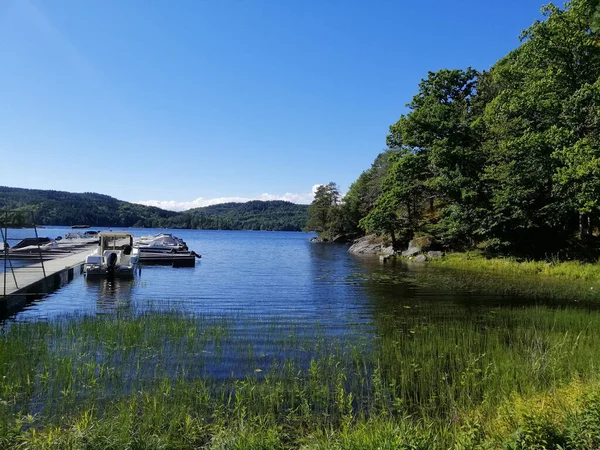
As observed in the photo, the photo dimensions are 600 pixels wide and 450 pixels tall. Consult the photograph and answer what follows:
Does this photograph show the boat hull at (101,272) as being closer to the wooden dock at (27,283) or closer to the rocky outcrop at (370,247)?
the wooden dock at (27,283)

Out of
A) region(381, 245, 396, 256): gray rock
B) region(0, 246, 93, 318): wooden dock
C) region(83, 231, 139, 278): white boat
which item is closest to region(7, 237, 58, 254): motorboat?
region(0, 246, 93, 318): wooden dock

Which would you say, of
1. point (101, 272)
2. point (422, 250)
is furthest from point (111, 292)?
point (422, 250)

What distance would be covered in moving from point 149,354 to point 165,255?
29.1m

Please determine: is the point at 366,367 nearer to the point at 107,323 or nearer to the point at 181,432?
the point at 181,432

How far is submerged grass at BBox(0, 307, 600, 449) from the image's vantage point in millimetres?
4918

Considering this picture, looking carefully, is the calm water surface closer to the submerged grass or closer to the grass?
the submerged grass

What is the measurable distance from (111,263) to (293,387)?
1987 centimetres

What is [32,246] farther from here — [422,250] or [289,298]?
[422,250]

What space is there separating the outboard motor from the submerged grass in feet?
41.7

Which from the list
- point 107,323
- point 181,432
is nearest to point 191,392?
point 181,432

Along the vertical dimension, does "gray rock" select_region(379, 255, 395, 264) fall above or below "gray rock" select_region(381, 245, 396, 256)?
below

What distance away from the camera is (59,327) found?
10.9m

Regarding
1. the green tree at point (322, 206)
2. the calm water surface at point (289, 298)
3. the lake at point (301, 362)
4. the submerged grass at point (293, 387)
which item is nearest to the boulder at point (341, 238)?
the green tree at point (322, 206)

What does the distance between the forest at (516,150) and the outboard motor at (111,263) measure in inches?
934
